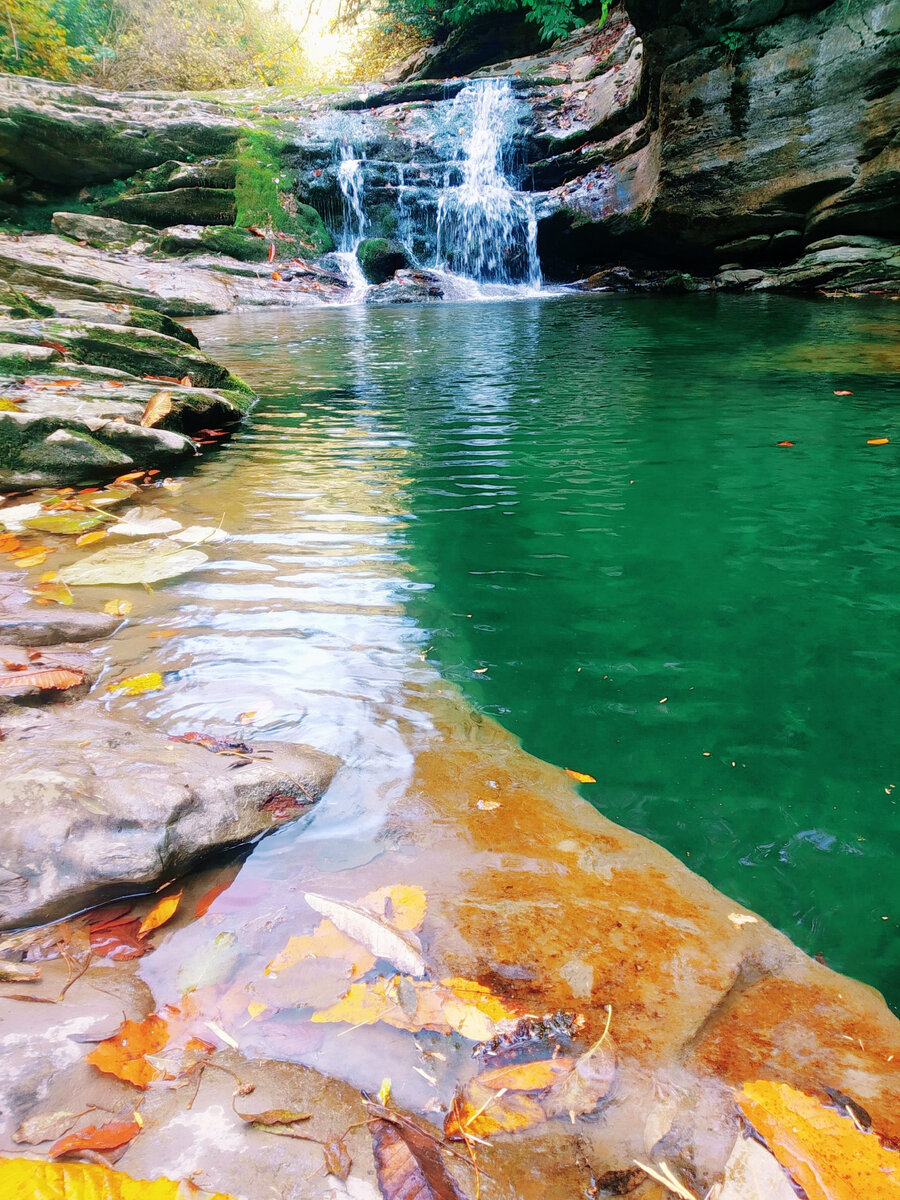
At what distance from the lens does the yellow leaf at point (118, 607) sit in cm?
262

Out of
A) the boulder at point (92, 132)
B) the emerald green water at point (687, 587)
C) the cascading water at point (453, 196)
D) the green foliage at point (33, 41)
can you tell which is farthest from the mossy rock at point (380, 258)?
the green foliage at point (33, 41)

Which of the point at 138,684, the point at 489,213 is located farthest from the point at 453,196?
the point at 138,684

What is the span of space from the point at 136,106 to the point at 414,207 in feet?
27.8

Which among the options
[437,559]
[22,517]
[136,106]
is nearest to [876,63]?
[437,559]

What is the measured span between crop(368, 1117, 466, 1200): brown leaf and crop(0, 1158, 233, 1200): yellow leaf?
0.66ft

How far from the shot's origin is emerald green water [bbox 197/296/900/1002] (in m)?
1.63

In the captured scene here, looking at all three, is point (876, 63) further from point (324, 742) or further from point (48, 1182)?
point (48, 1182)

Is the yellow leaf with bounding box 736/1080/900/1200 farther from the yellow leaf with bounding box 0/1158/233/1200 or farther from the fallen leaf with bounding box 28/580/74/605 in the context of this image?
Result: the fallen leaf with bounding box 28/580/74/605

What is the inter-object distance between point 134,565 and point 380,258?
52.2ft

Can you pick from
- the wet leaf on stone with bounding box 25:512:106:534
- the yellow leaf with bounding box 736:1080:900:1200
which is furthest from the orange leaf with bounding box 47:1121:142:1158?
the wet leaf on stone with bounding box 25:512:106:534

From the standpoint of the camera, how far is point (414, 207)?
1708 cm

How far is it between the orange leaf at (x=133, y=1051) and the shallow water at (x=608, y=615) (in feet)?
0.56

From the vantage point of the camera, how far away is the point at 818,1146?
37.6 inches

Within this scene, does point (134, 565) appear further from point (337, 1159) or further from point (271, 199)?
point (271, 199)
